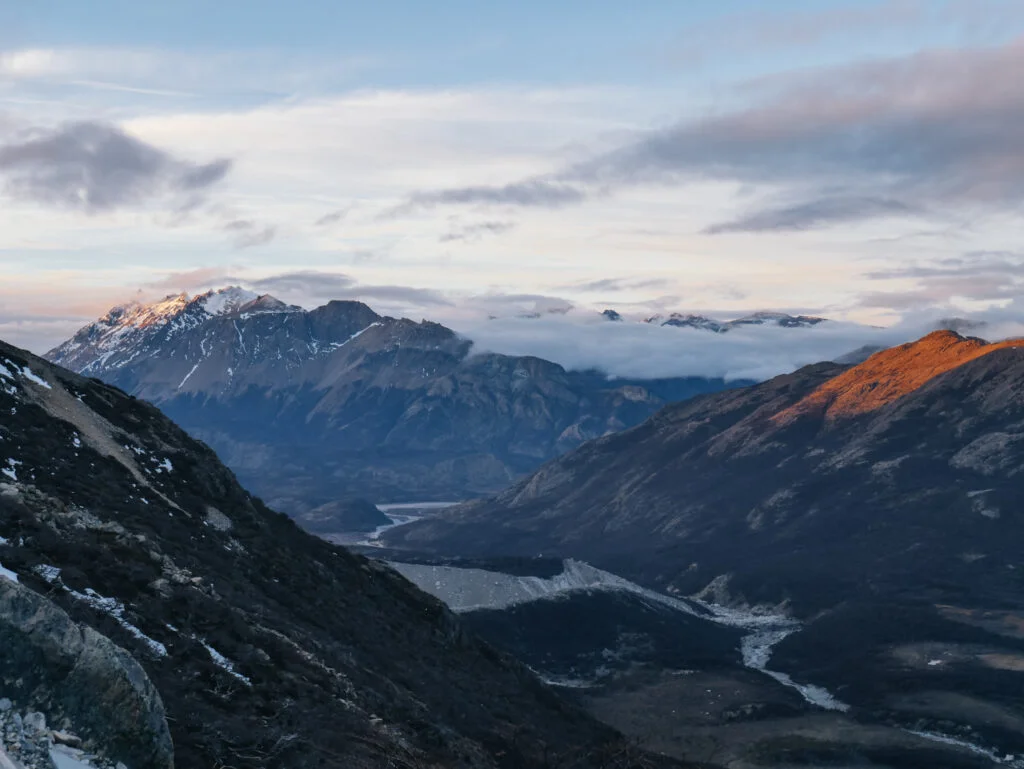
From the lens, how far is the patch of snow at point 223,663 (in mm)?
51094

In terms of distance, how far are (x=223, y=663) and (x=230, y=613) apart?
10.3 meters

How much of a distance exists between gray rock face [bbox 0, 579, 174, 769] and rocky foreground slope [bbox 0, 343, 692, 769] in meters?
0.19

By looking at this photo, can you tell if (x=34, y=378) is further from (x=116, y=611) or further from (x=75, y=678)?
(x=75, y=678)

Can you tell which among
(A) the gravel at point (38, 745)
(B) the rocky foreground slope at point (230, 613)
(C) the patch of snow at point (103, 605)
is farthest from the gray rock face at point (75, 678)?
(C) the patch of snow at point (103, 605)

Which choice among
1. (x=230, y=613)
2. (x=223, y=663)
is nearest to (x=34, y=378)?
(x=230, y=613)

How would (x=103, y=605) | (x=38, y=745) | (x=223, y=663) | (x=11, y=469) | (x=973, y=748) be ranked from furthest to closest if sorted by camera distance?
(x=973, y=748)
(x=11, y=469)
(x=223, y=663)
(x=103, y=605)
(x=38, y=745)

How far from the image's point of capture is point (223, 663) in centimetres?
5197

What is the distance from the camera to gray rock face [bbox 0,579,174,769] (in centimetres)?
3072

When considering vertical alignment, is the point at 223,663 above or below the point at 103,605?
below

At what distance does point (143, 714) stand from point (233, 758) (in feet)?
31.8

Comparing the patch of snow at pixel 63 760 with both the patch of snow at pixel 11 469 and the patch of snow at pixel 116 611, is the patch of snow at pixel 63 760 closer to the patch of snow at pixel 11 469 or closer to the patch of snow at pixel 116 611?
the patch of snow at pixel 116 611

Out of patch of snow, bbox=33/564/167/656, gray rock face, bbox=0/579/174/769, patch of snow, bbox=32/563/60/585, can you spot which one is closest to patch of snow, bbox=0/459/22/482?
patch of snow, bbox=32/563/60/585

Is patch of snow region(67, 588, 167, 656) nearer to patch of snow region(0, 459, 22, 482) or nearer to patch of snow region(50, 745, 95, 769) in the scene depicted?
patch of snow region(50, 745, 95, 769)

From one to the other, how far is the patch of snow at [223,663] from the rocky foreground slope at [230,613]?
0.62ft
